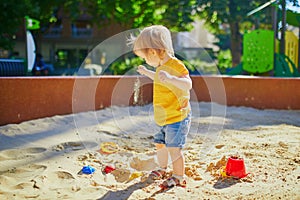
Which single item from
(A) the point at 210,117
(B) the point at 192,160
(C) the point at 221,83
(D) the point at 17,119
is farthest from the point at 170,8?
(B) the point at 192,160

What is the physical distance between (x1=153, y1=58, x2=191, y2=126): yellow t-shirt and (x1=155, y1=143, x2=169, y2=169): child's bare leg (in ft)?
0.74

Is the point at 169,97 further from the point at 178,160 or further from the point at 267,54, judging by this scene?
the point at 267,54

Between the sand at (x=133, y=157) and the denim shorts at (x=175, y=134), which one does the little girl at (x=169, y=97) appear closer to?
the denim shorts at (x=175, y=134)

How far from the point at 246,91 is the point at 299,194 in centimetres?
362

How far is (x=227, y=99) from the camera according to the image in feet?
17.7

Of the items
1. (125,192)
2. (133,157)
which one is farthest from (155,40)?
(133,157)

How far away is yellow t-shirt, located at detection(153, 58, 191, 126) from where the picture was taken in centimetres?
204

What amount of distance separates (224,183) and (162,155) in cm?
45

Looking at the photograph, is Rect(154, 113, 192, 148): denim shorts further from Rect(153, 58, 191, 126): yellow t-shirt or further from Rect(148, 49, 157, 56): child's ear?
Rect(148, 49, 157, 56): child's ear

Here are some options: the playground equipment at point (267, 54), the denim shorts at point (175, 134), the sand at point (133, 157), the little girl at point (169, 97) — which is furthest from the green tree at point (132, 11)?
the denim shorts at point (175, 134)

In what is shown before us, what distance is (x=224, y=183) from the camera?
2045 mm

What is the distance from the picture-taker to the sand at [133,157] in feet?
6.21

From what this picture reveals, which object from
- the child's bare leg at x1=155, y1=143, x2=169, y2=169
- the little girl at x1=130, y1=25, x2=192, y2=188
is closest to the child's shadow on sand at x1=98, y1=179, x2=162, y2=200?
the little girl at x1=130, y1=25, x2=192, y2=188

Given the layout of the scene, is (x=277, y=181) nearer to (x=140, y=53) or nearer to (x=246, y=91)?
(x=140, y=53)
